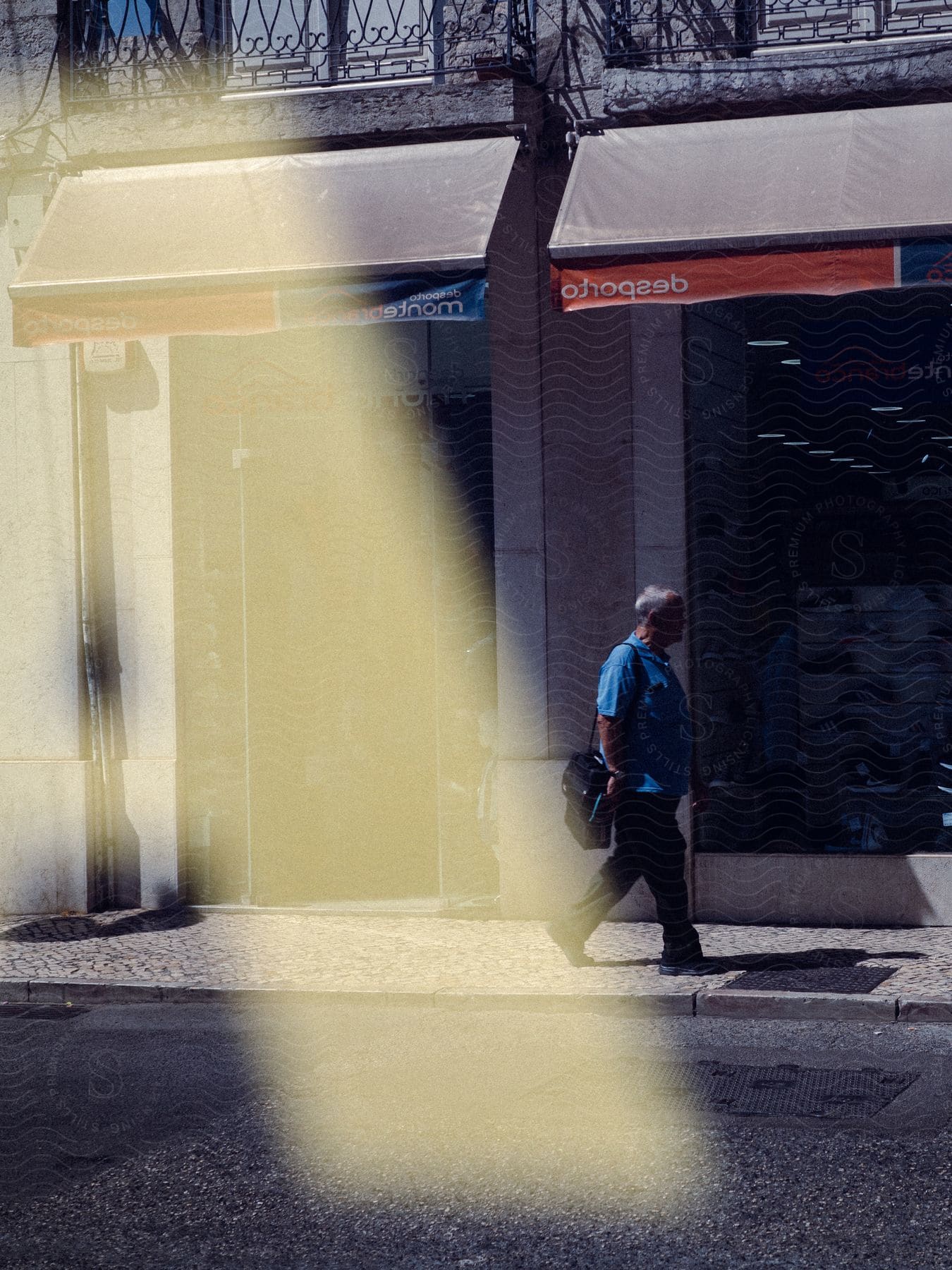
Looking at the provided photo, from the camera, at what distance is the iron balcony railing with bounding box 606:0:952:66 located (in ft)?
33.3

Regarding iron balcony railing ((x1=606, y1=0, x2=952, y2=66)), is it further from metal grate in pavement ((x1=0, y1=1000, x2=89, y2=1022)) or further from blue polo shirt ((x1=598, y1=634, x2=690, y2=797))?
metal grate in pavement ((x1=0, y1=1000, x2=89, y2=1022))

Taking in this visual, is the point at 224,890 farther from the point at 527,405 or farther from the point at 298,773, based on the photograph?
the point at 527,405

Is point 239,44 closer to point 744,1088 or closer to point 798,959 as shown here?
point 798,959

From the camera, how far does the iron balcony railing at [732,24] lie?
10164 mm

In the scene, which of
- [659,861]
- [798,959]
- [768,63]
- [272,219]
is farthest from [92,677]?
[768,63]

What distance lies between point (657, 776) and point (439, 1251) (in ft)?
13.3

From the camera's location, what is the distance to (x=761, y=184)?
946 centimetres

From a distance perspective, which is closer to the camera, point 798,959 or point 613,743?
point 613,743

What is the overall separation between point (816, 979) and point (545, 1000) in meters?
1.33

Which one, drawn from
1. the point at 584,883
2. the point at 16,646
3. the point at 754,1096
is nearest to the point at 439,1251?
the point at 754,1096

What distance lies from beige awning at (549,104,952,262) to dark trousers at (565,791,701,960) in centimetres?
301

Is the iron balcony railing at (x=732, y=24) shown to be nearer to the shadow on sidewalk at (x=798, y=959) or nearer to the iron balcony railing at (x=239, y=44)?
the iron balcony railing at (x=239, y=44)

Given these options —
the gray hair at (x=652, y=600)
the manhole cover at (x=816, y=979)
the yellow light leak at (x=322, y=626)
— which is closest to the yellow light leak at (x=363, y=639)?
the yellow light leak at (x=322, y=626)

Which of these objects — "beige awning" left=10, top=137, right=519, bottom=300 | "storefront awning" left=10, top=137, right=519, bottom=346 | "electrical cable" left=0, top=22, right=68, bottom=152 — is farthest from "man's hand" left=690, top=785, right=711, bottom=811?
"electrical cable" left=0, top=22, right=68, bottom=152
